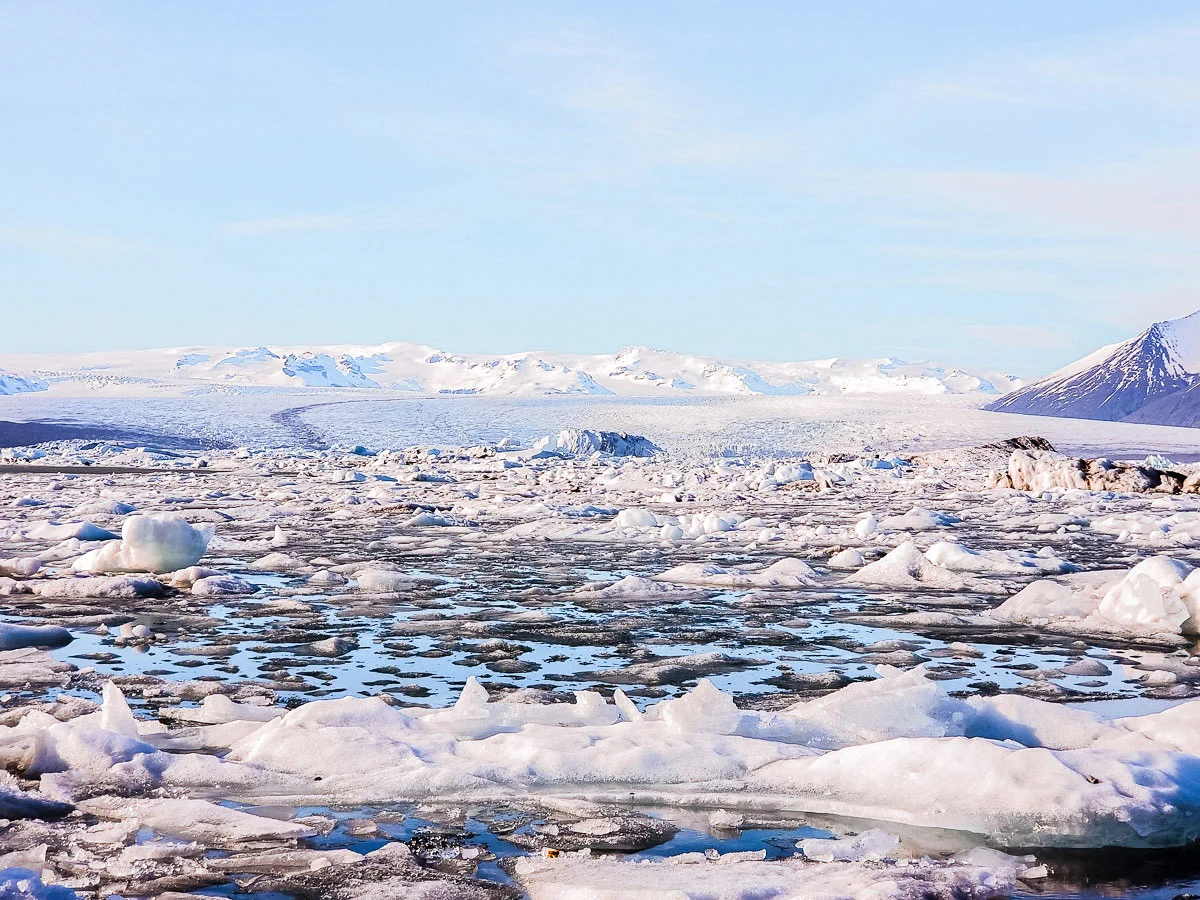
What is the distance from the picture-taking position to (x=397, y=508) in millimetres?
15359

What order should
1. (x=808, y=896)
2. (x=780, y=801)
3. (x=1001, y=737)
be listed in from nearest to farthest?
(x=808, y=896) < (x=780, y=801) < (x=1001, y=737)

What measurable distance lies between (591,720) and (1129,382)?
616 feet

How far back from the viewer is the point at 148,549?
8.08m

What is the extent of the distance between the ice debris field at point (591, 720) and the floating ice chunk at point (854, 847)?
0.01 metres

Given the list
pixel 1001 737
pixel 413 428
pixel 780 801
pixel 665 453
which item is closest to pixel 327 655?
pixel 780 801

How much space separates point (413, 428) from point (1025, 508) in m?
32.0

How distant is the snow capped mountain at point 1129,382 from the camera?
166375 millimetres

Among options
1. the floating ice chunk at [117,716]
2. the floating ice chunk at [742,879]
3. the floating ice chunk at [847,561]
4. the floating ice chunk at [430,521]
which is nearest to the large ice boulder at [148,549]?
the floating ice chunk at [117,716]

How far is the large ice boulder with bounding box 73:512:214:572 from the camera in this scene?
316 inches

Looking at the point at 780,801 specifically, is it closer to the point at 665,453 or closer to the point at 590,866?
the point at 590,866

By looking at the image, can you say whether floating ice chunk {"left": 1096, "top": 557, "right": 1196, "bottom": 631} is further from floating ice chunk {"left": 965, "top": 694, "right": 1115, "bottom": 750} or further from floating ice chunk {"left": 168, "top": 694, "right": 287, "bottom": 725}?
floating ice chunk {"left": 168, "top": 694, "right": 287, "bottom": 725}

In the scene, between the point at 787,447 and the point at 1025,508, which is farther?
the point at 787,447

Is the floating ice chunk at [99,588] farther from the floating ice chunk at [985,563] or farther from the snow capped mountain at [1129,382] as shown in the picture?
the snow capped mountain at [1129,382]

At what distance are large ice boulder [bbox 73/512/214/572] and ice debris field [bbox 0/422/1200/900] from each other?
23 mm
